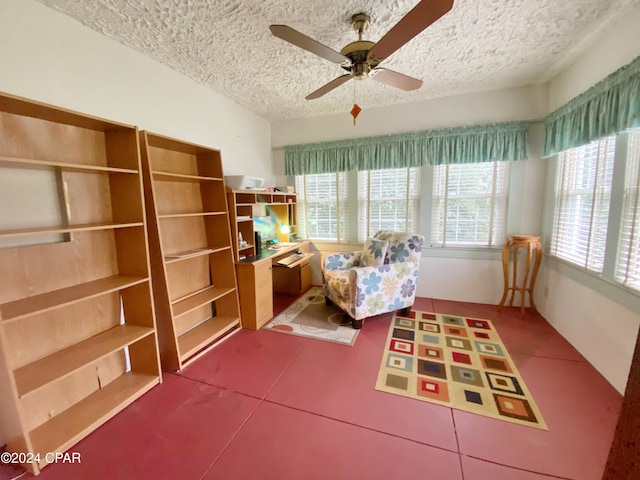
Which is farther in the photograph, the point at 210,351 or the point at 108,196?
the point at 210,351

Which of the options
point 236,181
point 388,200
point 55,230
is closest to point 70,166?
point 55,230

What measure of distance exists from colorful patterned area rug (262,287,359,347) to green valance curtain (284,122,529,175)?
76.2 inches

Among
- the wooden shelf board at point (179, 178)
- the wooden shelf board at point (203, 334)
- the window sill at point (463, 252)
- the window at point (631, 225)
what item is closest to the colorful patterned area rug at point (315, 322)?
the wooden shelf board at point (203, 334)

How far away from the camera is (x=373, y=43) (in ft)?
5.52

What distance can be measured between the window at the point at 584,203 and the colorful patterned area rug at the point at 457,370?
1.07 meters

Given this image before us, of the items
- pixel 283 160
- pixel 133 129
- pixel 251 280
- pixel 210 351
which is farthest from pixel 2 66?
pixel 283 160

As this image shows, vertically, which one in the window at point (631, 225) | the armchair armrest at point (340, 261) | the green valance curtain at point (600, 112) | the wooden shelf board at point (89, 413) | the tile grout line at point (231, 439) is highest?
the green valance curtain at point (600, 112)

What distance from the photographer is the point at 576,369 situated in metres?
2.10

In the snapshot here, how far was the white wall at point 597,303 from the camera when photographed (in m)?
1.82

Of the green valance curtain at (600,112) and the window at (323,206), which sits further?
the window at (323,206)

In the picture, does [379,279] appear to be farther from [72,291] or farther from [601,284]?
[72,291]

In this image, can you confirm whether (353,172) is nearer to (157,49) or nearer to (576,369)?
(157,49)

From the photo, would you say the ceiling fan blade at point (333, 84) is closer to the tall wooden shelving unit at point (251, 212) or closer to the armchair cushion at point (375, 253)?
the tall wooden shelving unit at point (251, 212)

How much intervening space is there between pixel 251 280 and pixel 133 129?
63.9 inches
